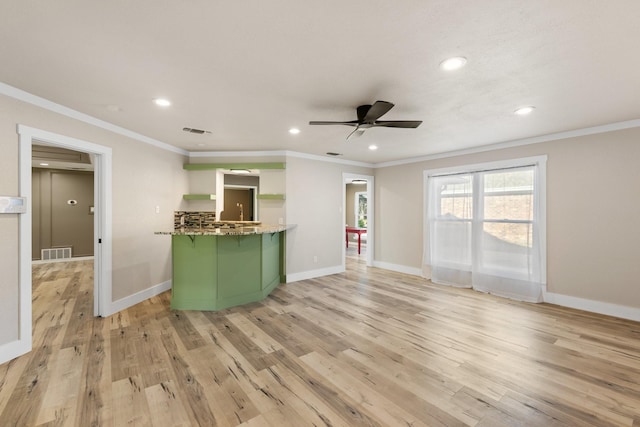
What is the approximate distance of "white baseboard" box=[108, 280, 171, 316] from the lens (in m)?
3.64

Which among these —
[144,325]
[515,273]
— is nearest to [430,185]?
[515,273]

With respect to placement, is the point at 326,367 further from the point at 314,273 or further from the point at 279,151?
the point at 279,151

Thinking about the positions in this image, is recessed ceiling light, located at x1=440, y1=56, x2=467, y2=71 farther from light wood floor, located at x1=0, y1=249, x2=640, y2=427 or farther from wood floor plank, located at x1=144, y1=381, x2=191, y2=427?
wood floor plank, located at x1=144, y1=381, x2=191, y2=427

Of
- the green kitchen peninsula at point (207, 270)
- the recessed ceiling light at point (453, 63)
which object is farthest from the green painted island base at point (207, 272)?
the recessed ceiling light at point (453, 63)

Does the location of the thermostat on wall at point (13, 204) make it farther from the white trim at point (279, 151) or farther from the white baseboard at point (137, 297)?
the white baseboard at point (137, 297)

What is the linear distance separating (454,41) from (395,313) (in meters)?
3.09

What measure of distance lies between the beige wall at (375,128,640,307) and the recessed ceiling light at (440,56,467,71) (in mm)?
3048

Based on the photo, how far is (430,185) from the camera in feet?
17.8

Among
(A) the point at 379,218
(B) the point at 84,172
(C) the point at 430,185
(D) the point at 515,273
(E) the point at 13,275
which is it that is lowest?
(D) the point at 515,273

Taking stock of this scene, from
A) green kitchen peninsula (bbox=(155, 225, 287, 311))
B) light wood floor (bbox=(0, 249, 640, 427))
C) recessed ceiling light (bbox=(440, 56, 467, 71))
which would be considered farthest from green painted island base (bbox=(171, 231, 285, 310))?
recessed ceiling light (bbox=(440, 56, 467, 71))

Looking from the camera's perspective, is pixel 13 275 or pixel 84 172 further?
pixel 84 172

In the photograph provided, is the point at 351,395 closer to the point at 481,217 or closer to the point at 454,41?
the point at 454,41

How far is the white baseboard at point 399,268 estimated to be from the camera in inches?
226

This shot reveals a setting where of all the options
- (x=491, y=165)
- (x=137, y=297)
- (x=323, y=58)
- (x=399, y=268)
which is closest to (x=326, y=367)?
(x=323, y=58)
